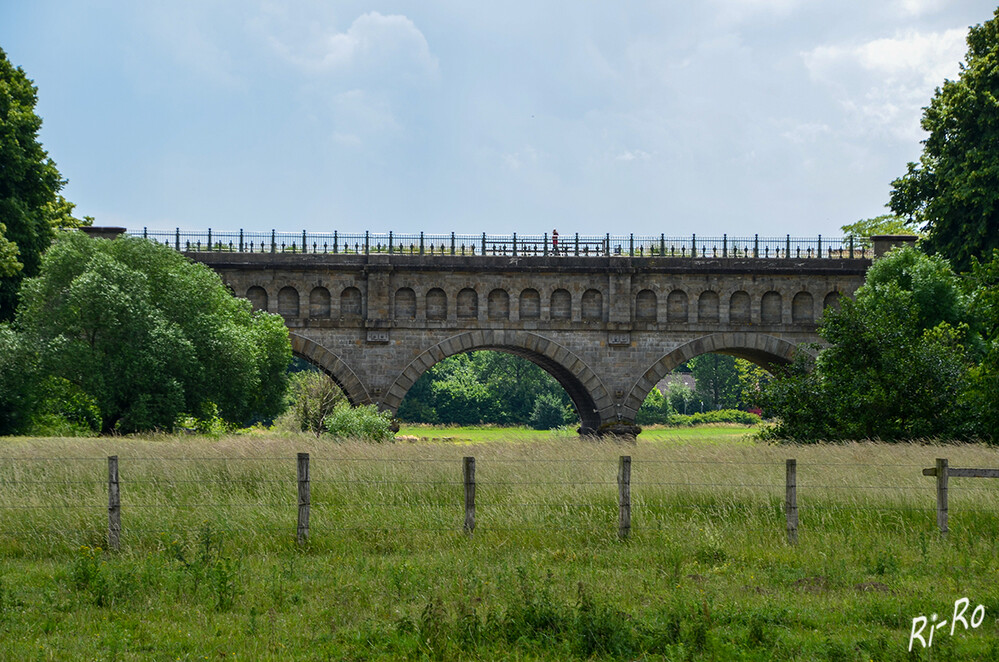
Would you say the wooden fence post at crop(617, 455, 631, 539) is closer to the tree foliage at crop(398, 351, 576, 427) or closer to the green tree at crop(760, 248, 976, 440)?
the green tree at crop(760, 248, 976, 440)

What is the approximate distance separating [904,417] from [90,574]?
16.8 metres

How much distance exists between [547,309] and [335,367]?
767 cm

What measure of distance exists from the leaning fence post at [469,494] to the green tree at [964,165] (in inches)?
904

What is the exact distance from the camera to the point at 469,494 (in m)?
11.9

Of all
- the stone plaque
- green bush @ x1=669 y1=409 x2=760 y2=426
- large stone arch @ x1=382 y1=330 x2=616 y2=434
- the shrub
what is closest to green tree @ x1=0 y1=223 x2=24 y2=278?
large stone arch @ x1=382 y1=330 x2=616 y2=434

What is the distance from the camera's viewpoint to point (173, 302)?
25.5 meters

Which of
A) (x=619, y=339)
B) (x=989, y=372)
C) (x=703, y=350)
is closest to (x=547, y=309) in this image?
(x=619, y=339)

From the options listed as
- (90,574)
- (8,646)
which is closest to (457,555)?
(90,574)

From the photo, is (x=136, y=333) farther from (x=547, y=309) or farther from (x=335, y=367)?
(x=547, y=309)

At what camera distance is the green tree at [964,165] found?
29.0 metres

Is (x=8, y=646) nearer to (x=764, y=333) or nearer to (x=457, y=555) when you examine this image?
Result: (x=457, y=555)

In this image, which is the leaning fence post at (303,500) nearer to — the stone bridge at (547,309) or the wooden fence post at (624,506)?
the wooden fence post at (624,506)

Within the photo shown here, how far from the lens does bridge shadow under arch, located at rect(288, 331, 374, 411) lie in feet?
107

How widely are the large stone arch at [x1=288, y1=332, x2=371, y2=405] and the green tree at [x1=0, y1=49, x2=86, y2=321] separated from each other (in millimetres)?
8485
